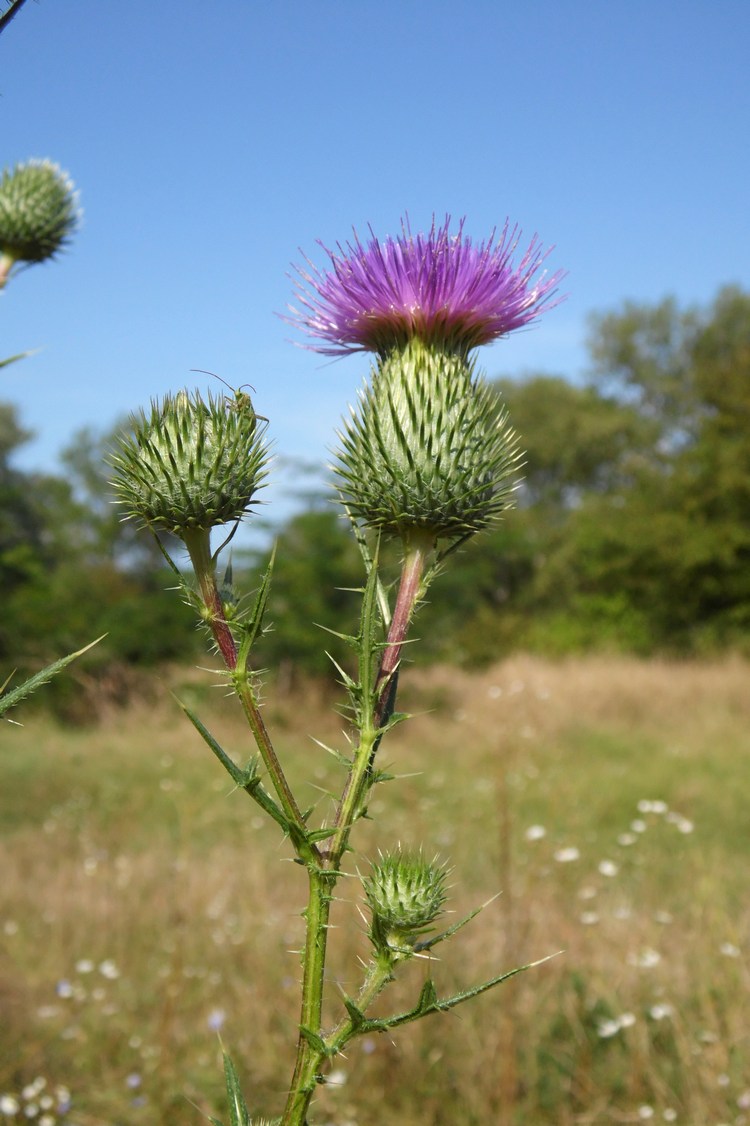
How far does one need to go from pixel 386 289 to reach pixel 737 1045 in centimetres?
341

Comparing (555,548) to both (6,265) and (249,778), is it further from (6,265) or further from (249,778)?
(249,778)

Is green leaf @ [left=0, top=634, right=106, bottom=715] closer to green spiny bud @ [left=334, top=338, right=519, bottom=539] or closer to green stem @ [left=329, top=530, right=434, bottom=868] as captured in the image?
green stem @ [left=329, top=530, right=434, bottom=868]

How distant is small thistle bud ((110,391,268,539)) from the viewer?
1464 mm

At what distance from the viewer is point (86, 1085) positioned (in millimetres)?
4121

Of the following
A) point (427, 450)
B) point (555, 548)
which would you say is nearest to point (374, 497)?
point (427, 450)

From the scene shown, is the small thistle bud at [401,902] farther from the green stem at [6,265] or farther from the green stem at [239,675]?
the green stem at [6,265]

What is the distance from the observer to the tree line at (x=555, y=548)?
1534 cm

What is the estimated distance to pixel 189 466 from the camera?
145 centimetres

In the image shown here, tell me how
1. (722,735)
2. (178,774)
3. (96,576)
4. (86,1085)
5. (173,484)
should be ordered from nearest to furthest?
(173,484) < (86,1085) < (178,774) < (722,735) < (96,576)

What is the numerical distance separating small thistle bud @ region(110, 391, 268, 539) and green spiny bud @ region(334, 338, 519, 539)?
204mm

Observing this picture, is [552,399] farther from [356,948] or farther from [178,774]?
[356,948]

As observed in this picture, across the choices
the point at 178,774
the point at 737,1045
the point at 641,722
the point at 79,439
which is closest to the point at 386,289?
the point at 737,1045

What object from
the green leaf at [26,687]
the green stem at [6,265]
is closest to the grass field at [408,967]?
the green leaf at [26,687]

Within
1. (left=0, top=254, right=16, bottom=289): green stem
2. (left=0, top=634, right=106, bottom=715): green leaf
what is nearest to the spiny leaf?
(left=0, top=634, right=106, bottom=715): green leaf
